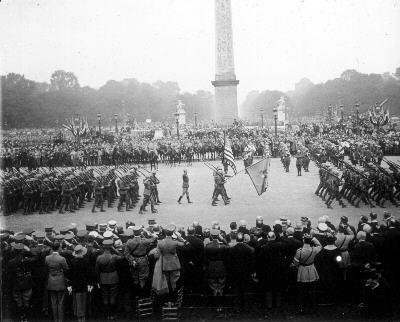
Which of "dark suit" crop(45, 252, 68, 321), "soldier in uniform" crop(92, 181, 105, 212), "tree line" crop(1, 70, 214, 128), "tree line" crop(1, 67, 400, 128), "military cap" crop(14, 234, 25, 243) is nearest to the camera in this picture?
"dark suit" crop(45, 252, 68, 321)

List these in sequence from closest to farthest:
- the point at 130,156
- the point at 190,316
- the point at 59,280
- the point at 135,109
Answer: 1. the point at 59,280
2. the point at 190,316
3. the point at 130,156
4. the point at 135,109

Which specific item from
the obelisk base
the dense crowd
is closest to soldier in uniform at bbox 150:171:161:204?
the dense crowd

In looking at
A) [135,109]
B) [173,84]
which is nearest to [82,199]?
[135,109]

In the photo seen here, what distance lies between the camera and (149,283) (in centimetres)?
855

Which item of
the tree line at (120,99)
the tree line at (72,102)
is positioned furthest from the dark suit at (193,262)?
the tree line at (120,99)

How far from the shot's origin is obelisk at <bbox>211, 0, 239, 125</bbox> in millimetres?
47906

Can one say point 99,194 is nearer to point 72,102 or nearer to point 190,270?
point 190,270

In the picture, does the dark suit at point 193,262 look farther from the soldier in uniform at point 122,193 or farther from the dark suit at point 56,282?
the soldier in uniform at point 122,193

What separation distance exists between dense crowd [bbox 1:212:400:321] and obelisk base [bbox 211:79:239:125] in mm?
42086

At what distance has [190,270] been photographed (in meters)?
8.65

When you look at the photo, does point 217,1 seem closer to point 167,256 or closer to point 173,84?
point 167,256

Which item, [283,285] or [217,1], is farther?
[217,1]

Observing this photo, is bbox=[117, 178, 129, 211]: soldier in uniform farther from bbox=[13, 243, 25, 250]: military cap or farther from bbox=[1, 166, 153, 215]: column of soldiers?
bbox=[13, 243, 25, 250]: military cap

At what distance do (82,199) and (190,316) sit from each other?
11.0 m
